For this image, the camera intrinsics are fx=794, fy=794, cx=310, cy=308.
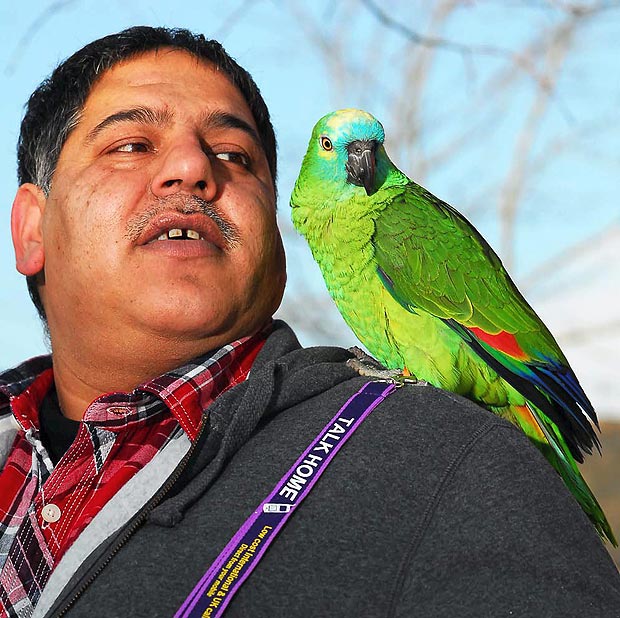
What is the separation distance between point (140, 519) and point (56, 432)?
30.2 inches

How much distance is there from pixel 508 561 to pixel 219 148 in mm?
1321

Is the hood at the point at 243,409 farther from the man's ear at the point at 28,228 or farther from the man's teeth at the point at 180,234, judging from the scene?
the man's ear at the point at 28,228

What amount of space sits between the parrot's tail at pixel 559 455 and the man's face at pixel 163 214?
78cm

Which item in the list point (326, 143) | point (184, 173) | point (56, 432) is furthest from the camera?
point (326, 143)

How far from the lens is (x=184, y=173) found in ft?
6.47

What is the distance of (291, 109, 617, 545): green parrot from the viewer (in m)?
2.20

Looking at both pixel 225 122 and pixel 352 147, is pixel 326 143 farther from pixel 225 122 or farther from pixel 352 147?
pixel 225 122

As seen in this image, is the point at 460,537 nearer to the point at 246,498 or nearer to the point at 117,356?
the point at 246,498

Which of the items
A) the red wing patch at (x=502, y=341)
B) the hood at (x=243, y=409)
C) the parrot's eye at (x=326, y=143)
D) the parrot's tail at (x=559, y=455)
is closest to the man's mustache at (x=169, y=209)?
the hood at (x=243, y=409)

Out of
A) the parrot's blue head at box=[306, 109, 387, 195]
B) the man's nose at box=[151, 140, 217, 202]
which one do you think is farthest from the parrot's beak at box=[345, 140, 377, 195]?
the man's nose at box=[151, 140, 217, 202]

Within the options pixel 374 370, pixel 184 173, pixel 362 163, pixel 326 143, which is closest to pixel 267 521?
pixel 374 370

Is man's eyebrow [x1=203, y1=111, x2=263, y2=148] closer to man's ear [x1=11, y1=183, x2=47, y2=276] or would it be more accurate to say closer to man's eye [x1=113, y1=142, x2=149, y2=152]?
man's eye [x1=113, y1=142, x2=149, y2=152]

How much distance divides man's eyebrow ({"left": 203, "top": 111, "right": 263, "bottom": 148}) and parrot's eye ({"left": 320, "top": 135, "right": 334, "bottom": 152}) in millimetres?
252

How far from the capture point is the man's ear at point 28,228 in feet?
7.65
